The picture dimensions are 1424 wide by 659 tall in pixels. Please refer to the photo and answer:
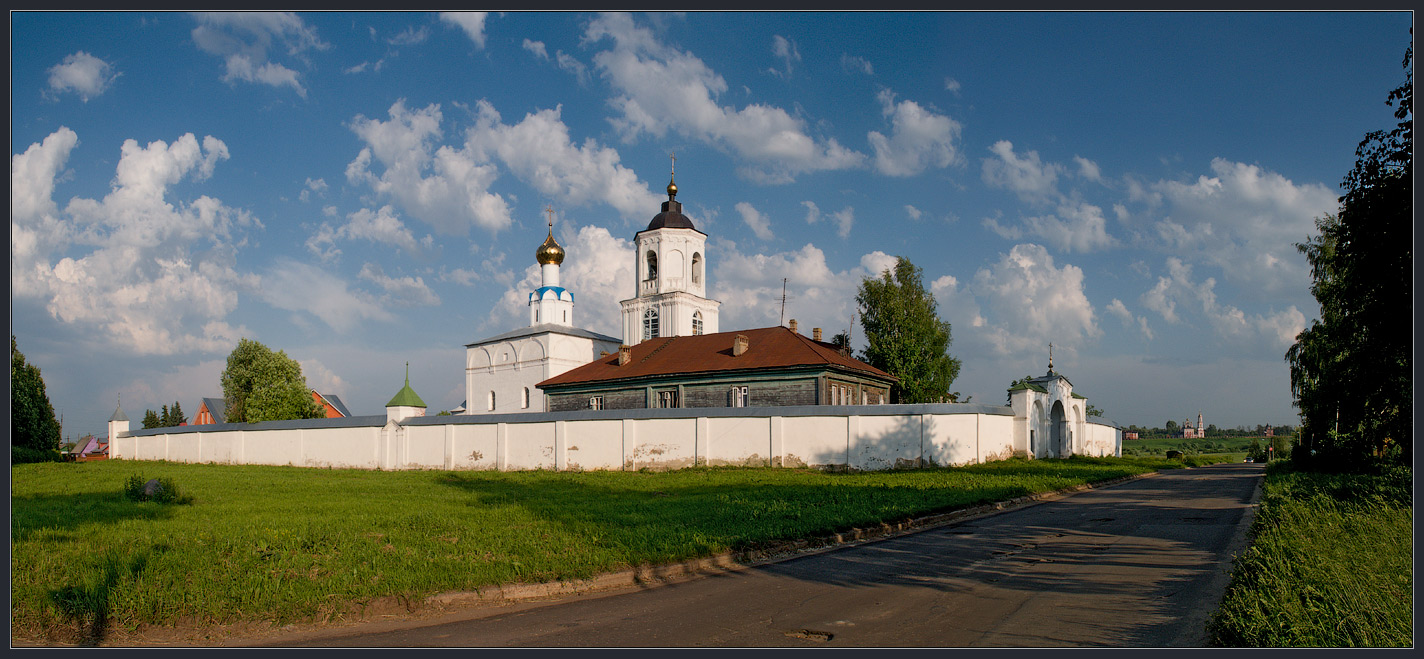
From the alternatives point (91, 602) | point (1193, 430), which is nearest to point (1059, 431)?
point (91, 602)

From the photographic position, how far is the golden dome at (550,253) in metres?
51.8

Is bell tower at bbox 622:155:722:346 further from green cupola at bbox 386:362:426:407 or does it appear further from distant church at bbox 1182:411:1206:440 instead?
distant church at bbox 1182:411:1206:440

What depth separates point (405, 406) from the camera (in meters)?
31.2

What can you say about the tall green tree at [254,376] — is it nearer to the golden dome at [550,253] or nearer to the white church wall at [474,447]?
the golden dome at [550,253]

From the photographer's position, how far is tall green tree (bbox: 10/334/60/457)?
3788cm

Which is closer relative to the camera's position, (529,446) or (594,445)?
(594,445)

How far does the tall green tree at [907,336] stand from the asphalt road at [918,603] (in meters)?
29.0

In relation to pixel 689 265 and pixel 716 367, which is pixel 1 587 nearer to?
pixel 716 367

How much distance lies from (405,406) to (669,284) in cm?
1989

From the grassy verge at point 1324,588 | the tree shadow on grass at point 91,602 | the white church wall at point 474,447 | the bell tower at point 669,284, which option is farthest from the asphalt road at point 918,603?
the bell tower at point 669,284

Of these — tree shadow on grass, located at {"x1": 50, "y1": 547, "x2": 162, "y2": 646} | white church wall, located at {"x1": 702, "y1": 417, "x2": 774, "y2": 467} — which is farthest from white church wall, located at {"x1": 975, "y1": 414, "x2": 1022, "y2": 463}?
tree shadow on grass, located at {"x1": 50, "y1": 547, "x2": 162, "y2": 646}

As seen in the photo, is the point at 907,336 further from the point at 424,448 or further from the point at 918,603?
the point at 918,603

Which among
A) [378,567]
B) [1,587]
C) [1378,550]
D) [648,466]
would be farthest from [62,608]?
[648,466]

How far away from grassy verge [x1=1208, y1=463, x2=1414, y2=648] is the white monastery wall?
1467 cm
